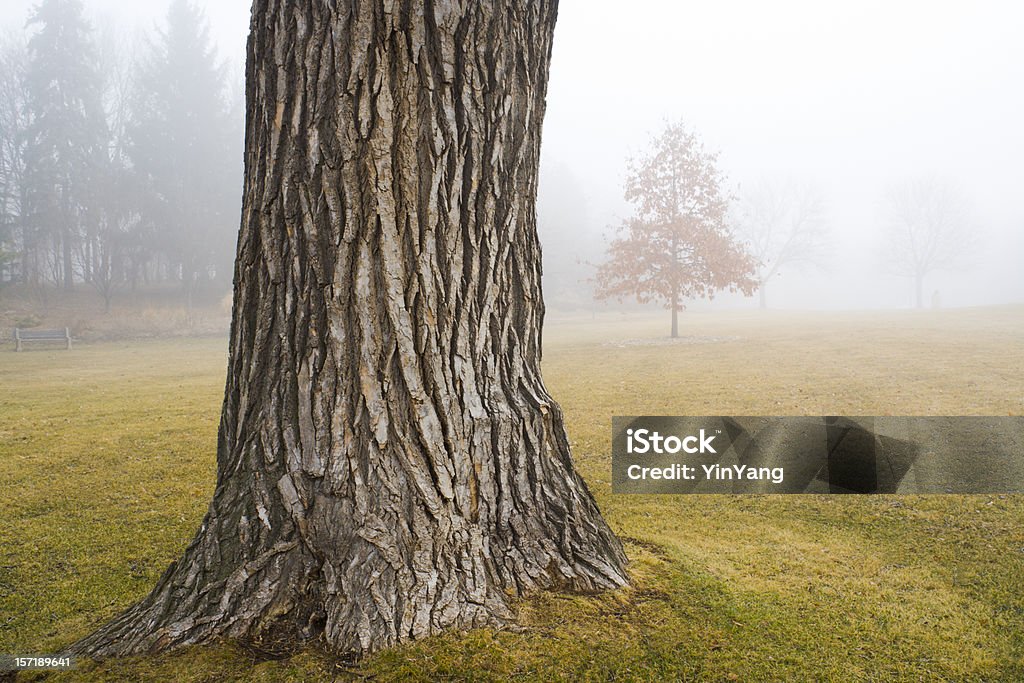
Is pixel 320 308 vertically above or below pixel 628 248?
below

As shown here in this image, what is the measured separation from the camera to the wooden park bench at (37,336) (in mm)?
18625

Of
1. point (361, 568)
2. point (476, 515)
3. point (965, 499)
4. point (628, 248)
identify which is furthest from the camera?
point (628, 248)

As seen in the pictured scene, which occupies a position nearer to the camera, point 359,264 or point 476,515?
point 359,264

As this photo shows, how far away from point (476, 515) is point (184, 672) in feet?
3.22

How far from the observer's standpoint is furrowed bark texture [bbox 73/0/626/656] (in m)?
1.95

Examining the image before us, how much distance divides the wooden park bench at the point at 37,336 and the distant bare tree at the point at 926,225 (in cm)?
4736

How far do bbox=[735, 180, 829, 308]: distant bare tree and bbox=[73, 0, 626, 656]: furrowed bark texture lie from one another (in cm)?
4270

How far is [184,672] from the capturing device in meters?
1.78

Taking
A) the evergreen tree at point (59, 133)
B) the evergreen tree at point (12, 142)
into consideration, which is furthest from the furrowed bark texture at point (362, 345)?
the evergreen tree at point (59, 133)

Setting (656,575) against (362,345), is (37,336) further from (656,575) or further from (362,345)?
(656,575)

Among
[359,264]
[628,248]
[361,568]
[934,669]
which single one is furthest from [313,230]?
[628,248]

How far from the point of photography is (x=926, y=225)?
41.8 m

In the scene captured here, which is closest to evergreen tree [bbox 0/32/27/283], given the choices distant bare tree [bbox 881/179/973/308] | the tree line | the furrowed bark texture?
the tree line

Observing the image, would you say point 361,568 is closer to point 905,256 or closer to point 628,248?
point 628,248
